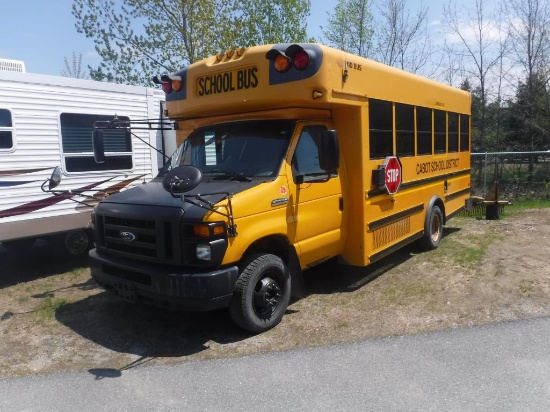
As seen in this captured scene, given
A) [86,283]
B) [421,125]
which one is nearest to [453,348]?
[421,125]

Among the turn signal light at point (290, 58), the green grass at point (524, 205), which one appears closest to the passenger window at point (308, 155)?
the turn signal light at point (290, 58)

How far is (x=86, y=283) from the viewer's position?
6848mm

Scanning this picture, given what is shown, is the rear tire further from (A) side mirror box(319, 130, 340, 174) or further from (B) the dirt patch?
(A) side mirror box(319, 130, 340, 174)

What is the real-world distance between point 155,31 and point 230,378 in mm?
14578

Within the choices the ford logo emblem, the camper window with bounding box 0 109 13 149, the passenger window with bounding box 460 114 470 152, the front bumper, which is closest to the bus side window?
the front bumper

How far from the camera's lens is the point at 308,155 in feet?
17.4

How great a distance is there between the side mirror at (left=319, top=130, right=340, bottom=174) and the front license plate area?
232cm

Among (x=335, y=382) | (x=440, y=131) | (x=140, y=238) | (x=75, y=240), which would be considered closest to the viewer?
(x=335, y=382)

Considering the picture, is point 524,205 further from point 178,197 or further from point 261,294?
point 178,197

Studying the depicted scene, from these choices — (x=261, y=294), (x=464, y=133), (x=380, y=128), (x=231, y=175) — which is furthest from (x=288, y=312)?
(x=464, y=133)

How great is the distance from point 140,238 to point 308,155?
2001mm

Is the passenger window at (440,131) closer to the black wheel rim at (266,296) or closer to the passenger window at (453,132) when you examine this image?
the passenger window at (453,132)

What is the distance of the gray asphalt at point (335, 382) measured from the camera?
3500 mm

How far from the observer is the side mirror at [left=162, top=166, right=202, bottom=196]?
430 cm
